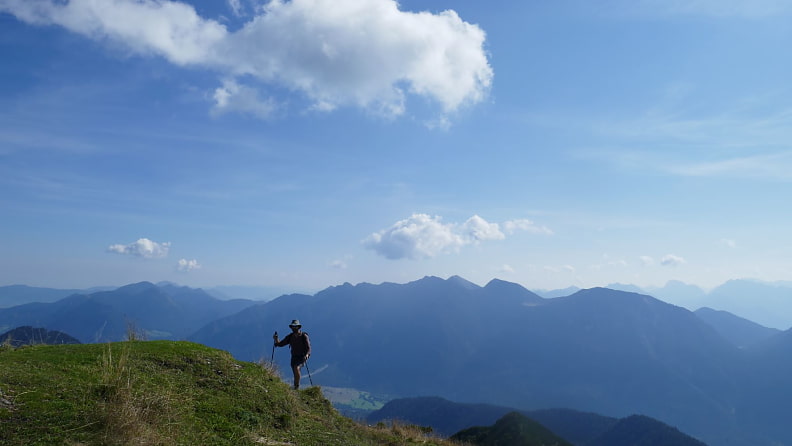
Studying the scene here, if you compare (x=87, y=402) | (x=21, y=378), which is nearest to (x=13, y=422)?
(x=87, y=402)

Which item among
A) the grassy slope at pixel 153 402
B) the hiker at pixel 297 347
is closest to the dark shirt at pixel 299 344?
the hiker at pixel 297 347

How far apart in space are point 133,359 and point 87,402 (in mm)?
4229

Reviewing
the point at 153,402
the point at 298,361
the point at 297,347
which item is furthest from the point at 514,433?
the point at 153,402

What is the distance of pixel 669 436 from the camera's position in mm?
180625

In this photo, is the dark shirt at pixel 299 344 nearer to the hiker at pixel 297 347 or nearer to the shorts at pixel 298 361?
the hiker at pixel 297 347

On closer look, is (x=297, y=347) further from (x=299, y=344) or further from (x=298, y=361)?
(x=298, y=361)

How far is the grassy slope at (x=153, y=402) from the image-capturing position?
9.95 metres

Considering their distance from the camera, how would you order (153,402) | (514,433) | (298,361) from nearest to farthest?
(153,402), (298,361), (514,433)

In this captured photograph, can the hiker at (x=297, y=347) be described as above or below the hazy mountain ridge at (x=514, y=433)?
above

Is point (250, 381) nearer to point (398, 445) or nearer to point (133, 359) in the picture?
point (133, 359)

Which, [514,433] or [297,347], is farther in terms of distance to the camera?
[514,433]

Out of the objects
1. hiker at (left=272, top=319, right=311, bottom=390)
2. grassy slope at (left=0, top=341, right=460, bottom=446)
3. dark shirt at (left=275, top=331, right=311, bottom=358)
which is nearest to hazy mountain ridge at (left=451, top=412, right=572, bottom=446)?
hiker at (left=272, top=319, right=311, bottom=390)

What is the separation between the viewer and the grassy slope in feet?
32.6

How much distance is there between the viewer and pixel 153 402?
36.8 ft
